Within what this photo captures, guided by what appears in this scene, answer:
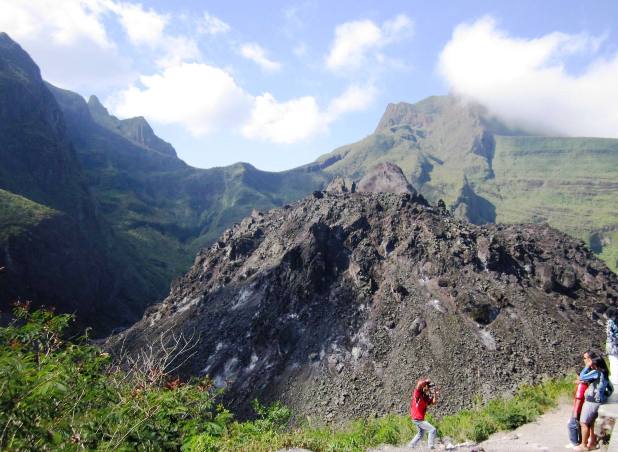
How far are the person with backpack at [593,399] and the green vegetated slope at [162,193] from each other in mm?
76541

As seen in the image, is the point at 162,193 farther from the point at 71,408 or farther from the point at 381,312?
the point at 71,408

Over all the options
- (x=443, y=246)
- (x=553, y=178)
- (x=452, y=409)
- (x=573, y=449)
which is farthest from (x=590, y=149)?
(x=573, y=449)

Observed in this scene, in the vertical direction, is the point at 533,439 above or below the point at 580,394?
below

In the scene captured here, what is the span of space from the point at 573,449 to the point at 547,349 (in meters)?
21.0

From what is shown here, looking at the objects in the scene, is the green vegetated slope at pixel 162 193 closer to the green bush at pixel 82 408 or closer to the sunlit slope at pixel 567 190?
the green bush at pixel 82 408

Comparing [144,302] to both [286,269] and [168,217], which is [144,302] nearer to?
[286,269]

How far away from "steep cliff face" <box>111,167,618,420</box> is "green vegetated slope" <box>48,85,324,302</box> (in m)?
46.7

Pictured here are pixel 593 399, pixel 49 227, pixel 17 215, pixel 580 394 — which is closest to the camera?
pixel 593 399

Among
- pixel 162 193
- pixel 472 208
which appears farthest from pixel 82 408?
pixel 162 193

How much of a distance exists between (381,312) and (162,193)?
13290cm

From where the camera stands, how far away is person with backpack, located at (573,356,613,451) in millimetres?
8766

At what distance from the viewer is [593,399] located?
8.82 metres

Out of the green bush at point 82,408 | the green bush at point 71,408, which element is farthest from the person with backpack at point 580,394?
the green bush at point 71,408

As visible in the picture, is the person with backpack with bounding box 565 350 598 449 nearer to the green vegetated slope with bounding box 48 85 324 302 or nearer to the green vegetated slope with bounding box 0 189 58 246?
the green vegetated slope with bounding box 0 189 58 246
